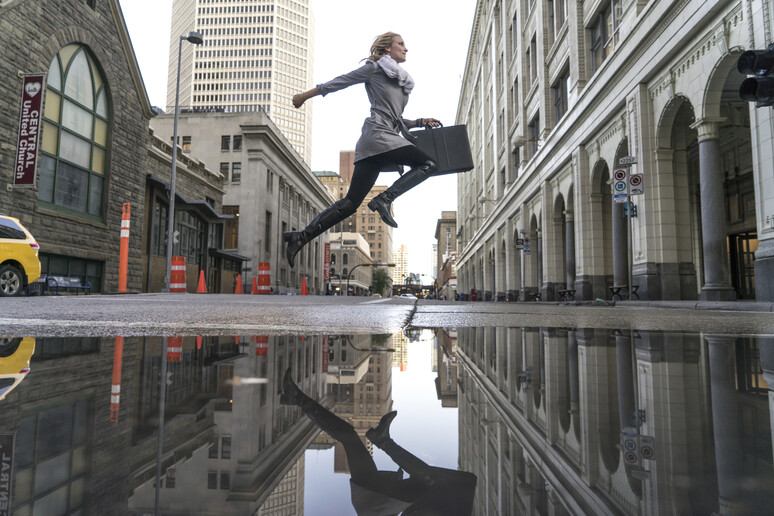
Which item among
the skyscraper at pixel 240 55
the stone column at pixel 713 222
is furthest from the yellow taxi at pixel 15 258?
the skyscraper at pixel 240 55

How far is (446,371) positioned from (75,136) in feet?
64.8

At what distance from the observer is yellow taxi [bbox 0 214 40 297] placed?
10359 mm

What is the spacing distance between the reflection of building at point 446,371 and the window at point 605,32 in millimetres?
17177

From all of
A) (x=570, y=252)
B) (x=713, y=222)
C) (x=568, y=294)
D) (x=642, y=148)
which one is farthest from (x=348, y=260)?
(x=713, y=222)

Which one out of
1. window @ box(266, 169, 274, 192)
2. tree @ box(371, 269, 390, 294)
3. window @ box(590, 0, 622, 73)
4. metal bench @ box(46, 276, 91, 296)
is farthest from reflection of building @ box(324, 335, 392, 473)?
tree @ box(371, 269, 390, 294)

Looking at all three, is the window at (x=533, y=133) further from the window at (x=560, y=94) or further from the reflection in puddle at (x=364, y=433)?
the reflection in puddle at (x=364, y=433)

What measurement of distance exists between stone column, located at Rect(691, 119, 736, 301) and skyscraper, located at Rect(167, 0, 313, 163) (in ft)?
354

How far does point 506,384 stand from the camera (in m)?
1.31

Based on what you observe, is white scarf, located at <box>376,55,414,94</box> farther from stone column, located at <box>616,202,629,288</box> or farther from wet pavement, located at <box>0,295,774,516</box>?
stone column, located at <box>616,202,629,288</box>

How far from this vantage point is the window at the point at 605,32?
16.2 metres

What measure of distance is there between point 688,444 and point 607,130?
723 inches

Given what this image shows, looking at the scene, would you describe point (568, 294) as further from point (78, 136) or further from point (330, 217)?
point (78, 136)

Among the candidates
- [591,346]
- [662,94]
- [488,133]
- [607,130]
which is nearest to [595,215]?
[607,130]

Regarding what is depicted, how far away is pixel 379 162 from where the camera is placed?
4.67 m
